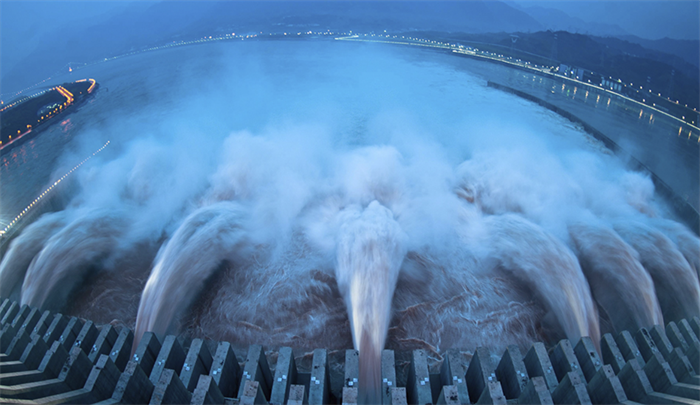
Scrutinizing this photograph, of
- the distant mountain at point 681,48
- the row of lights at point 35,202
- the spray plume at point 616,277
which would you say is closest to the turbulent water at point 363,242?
the spray plume at point 616,277

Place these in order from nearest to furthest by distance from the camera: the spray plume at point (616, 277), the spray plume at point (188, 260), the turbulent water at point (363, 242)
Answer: the spray plume at point (616, 277), the turbulent water at point (363, 242), the spray plume at point (188, 260)

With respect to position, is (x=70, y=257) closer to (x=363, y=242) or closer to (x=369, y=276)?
(x=363, y=242)

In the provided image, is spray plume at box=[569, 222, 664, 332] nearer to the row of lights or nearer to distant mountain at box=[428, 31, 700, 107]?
the row of lights

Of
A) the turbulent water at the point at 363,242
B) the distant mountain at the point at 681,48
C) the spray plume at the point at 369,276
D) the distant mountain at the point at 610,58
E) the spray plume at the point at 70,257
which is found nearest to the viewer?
the spray plume at the point at 369,276

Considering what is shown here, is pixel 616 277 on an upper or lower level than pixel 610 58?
lower

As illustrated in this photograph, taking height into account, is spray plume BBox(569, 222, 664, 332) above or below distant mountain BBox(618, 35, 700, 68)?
below

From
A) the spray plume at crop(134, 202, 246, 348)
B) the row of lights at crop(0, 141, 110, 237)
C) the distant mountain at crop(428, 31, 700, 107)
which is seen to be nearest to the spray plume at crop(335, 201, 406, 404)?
the spray plume at crop(134, 202, 246, 348)

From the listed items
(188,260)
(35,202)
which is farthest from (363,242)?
(35,202)

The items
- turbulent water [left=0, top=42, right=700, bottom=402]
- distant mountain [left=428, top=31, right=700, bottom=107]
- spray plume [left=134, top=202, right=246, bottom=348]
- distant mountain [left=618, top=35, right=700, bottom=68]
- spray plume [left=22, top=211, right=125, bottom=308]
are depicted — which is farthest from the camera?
distant mountain [left=618, top=35, right=700, bottom=68]

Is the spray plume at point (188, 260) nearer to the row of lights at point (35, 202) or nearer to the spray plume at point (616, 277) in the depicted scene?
the row of lights at point (35, 202)

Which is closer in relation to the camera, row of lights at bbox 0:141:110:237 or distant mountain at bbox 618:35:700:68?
row of lights at bbox 0:141:110:237
